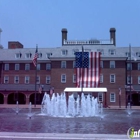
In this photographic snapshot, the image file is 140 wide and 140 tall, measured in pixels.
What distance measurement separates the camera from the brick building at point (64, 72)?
2026 inches

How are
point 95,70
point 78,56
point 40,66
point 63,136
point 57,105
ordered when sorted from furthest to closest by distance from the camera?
point 40,66, point 95,70, point 78,56, point 57,105, point 63,136

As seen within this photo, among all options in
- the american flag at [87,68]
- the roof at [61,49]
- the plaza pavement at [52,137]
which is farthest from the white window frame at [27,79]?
the plaza pavement at [52,137]

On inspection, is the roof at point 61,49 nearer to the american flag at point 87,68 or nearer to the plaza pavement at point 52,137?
the american flag at point 87,68

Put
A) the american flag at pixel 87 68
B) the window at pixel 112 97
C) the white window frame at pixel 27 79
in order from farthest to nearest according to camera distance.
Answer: the white window frame at pixel 27 79 < the window at pixel 112 97 < the american flag at pixel 87 68

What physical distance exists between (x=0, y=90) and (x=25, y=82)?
16.3ft

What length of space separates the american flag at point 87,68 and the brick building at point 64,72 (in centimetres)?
652

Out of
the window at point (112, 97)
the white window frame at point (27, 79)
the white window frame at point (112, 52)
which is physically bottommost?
the window at point (112, 97)

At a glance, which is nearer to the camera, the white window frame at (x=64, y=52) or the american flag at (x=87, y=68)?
the american flag at (x=87, y=68)

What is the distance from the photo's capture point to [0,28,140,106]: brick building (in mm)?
51469

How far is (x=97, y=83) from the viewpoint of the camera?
4284 cm

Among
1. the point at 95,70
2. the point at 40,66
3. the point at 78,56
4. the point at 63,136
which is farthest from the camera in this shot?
the point at 40,66

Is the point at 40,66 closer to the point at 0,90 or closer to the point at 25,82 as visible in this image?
the point at 25,82

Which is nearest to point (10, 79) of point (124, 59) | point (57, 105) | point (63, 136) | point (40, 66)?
point (40, 66)

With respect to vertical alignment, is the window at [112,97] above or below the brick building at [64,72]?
below
